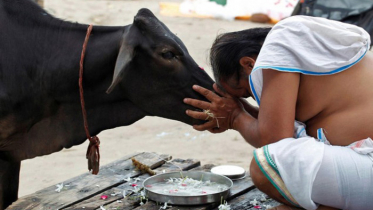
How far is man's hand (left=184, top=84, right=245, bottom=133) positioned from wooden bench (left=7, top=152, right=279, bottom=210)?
1.50 feet

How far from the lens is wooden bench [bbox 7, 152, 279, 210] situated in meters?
3.28

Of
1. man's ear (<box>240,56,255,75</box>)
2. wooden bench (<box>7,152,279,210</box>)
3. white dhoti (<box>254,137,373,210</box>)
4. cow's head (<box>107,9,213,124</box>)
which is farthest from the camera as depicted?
wooden bench (<box>7,152,279,210</box>)

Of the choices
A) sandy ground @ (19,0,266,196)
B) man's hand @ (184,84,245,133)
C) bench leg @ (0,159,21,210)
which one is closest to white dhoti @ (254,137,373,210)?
man's hand @ (184,84,245,133)

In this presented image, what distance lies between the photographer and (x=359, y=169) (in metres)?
2.62

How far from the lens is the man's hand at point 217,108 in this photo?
311 cm

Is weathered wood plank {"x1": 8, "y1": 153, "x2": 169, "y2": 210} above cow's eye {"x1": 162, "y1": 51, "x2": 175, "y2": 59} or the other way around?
the other way around

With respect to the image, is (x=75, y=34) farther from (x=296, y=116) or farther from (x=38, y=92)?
(x=296, y=116)

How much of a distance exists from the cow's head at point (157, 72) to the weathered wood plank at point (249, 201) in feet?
1.70

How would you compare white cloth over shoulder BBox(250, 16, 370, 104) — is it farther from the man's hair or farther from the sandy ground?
the sandy ground

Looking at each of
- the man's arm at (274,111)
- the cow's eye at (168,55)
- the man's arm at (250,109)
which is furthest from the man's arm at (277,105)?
the cow's eye at (168,55)

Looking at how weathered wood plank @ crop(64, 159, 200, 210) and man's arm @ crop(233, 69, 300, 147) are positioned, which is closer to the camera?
man's arm @ crop(233, 69, 300, 147)

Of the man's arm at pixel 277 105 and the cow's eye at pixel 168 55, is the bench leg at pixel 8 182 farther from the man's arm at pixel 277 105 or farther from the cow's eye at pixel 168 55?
the man's arm at pixel 277 105

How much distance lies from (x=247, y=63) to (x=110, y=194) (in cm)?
117

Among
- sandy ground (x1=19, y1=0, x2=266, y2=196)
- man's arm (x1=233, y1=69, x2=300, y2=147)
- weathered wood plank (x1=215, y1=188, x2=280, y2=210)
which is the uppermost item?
man's arm (x1=233, y1=69, x2=300, y2=147)
